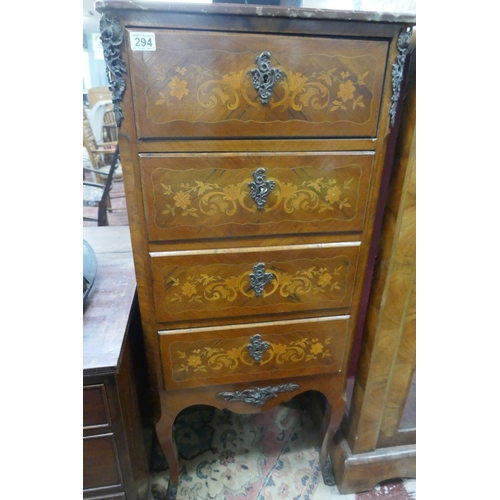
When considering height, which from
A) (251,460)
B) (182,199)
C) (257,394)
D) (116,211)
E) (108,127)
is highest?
(182,199)

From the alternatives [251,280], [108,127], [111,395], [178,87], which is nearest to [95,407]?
[111,395]

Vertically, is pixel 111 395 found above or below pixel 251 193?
below

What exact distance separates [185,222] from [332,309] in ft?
1.23

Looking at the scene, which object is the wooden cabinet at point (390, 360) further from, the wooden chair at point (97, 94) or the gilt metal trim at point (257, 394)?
the wooden chair at point (97, 94)

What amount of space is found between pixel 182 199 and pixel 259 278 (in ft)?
0.72

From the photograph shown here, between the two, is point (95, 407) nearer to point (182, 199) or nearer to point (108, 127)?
point (182, 199)

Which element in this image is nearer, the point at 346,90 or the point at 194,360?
the point at 346,90

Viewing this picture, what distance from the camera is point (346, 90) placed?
2.05 ft

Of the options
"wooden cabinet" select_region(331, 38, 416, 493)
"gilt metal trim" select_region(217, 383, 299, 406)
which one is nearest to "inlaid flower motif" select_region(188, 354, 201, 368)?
"gilt metal trim" select_region(217, 383, 299, 406)

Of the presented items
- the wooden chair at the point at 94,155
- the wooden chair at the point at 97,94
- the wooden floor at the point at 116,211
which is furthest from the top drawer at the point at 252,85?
the wooden chair at the point at 97,94

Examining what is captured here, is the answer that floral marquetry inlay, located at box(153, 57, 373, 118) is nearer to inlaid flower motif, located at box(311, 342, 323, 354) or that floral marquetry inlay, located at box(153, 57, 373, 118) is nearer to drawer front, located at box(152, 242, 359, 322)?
drawer front, located at box(152, 242, 359, 322)

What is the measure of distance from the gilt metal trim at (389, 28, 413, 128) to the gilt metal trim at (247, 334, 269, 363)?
521 millimetres

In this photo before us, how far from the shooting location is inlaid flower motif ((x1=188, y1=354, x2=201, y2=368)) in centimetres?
78
